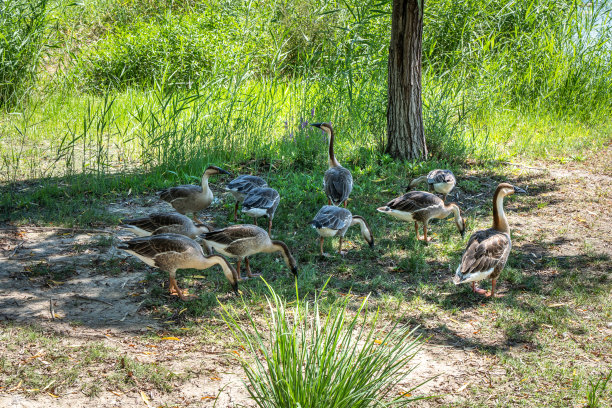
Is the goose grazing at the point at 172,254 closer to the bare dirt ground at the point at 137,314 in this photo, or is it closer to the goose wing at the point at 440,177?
the bare dirt ground at the point at 137,314

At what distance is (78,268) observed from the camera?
253 inches

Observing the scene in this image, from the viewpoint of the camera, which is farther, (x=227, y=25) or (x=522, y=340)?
(x=227, y=25)

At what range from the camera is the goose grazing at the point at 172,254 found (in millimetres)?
5840

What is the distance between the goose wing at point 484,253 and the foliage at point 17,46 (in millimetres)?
9159

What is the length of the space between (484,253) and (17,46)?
33.9 feet

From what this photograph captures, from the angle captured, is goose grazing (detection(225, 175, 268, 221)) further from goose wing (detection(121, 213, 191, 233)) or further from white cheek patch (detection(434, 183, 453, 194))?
white cheek patch (detection(434, 183, 453, 194))

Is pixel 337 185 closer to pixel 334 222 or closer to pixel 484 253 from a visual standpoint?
pixel 334 222

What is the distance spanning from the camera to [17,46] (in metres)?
11.5

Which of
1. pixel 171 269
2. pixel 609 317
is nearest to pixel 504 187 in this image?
pixel 609 317

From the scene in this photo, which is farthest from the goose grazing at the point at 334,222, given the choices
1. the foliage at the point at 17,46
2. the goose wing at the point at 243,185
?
the foliage at the point at 17,46

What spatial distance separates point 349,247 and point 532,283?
2.33 metres

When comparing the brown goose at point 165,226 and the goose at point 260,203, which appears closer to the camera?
the brown goose at point 165,226

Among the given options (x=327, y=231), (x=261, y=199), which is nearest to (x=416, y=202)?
(x=327, y=231)

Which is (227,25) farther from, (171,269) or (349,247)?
(171,269)
